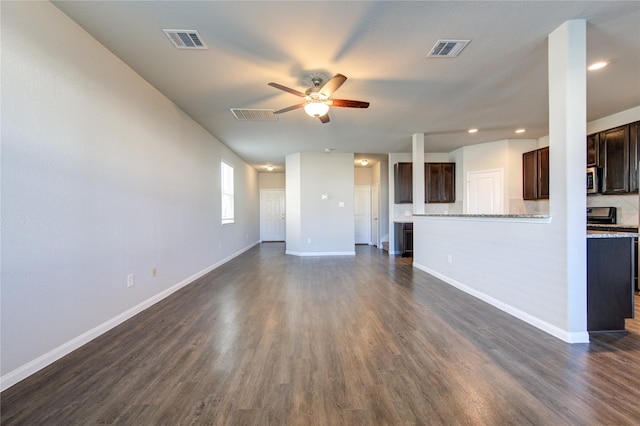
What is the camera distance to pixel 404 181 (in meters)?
6.71

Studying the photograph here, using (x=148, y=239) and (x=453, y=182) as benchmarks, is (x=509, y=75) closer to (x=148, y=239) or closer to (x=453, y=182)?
(x=453, y=182)

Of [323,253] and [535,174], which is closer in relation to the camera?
[535,174]

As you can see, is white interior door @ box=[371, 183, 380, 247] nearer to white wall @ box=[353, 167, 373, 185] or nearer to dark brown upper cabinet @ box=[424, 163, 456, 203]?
white wall @ box=[353, 167, 373, 185]

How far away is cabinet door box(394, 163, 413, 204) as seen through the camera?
670cm

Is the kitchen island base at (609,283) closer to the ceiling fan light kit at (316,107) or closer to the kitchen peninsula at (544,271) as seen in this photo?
the kitchen peninsula at (544,271)

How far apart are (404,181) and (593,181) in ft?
11.0

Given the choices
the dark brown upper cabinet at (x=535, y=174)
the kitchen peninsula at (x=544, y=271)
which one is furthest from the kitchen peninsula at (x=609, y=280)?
the dark brown upper cabinet at (x=535, y=174)

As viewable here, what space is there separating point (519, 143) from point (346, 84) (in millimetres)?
4746

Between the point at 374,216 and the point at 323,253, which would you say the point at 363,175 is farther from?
Result: the point at 323,253

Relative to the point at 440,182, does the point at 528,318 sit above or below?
below

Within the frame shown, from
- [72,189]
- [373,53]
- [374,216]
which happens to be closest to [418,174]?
[373,53]

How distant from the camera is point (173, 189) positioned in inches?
142

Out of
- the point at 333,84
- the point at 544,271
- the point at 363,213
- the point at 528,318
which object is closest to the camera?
the point at 544,271

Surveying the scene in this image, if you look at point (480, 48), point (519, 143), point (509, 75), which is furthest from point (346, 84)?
point (519, 143)
